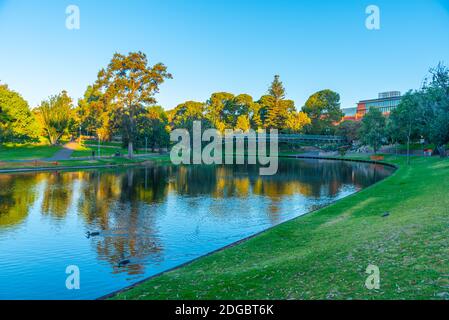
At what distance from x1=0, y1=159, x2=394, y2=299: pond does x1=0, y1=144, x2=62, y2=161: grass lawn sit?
1141 inches

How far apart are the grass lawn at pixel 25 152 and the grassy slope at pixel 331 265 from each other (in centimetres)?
6526

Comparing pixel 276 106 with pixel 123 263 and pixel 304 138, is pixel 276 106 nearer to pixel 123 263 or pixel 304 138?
pixel 304 138

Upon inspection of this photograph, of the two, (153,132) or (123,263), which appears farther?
(153,132)

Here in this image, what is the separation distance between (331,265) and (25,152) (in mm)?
81201

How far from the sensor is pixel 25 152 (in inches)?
3088

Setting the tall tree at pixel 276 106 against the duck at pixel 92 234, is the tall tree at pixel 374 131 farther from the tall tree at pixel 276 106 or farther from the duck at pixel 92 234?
the duck at pixel 92 234

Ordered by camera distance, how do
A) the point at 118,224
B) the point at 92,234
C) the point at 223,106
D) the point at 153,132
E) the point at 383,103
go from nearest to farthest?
1. the point at 92,234
2. the point at 118,224
3. the point at 153,132
4. the point at 223,106
5. the point at 383,103

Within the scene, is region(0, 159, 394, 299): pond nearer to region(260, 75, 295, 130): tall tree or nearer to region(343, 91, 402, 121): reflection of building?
region(260, 75, 295, 130): tall tree

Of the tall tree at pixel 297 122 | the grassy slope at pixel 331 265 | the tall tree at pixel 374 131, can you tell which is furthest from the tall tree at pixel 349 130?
the grassy slope at pixel 331 265

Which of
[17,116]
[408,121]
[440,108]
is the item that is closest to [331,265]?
[440,108]

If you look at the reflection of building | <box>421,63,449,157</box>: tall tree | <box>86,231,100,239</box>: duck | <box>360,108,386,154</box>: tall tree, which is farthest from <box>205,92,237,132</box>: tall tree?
<box>86,231,100,239</box>: duck

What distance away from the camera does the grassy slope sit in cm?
1004

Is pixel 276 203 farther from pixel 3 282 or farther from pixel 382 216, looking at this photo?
pixel 3 282
